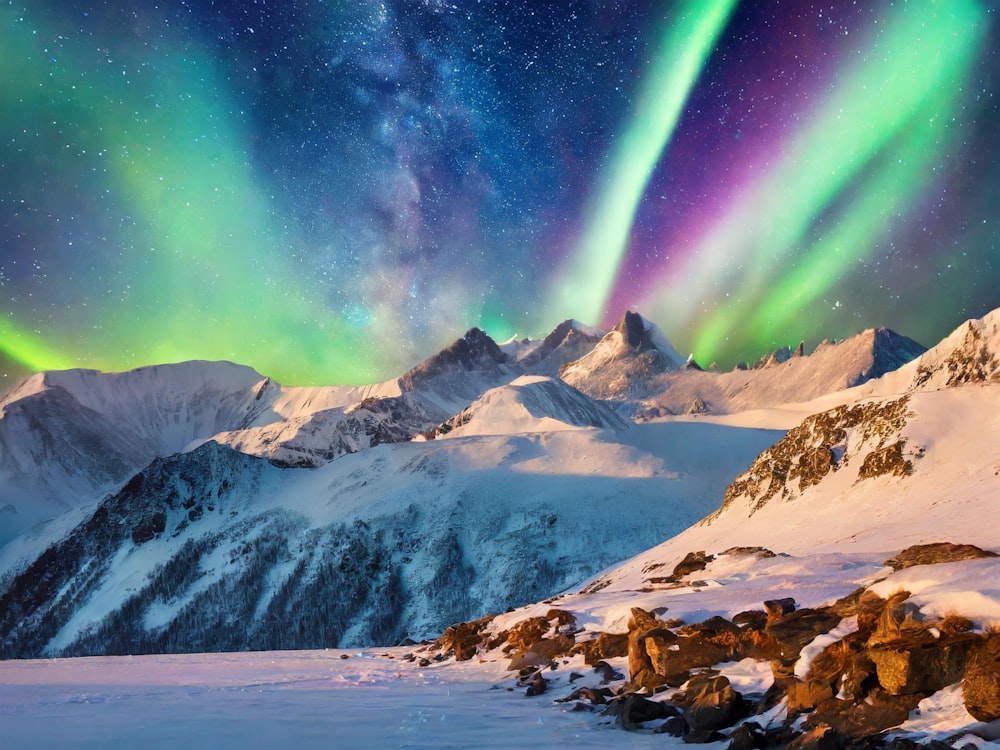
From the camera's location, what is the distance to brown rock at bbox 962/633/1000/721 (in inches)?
390

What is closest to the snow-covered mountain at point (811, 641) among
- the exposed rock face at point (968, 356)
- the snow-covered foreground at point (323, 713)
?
the snow-covered foreground at point (323, 713)

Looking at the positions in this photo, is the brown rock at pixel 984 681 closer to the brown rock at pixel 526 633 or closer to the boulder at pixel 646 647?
the boulder at pixel 646 647

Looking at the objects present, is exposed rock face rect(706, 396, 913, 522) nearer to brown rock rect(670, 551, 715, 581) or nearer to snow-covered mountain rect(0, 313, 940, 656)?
brown rock rect(670, 551, 715, 581)

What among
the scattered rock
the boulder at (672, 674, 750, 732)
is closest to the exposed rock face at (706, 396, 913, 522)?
the boulder at (672, 674, 750, 732)

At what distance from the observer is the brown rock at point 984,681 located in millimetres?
9906

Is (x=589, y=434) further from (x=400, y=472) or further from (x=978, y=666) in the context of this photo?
(x=978, y=666)

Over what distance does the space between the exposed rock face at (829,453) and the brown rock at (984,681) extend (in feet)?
173

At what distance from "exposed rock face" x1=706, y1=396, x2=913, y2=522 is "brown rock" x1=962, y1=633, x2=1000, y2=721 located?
2070 inches

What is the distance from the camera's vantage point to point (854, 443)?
67750 mm

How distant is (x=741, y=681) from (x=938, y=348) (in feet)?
459

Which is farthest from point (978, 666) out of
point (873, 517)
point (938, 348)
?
point (938, 348)

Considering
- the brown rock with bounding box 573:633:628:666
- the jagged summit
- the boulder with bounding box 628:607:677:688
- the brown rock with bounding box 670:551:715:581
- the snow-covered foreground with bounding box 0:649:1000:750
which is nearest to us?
the snow-covered foreground with bounding box 0:649:1000:750

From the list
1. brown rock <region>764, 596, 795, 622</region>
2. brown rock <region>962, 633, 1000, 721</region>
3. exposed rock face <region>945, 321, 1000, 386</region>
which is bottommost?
brown rock <region>962, 633, 1000, 721</region>

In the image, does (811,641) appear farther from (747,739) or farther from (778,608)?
(747,739)
